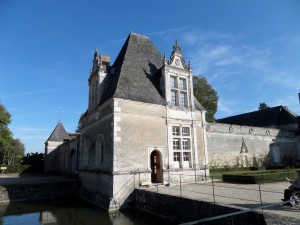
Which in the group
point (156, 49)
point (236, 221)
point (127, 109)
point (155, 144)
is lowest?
point (236, 221)

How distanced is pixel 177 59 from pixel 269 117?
89.2 ft

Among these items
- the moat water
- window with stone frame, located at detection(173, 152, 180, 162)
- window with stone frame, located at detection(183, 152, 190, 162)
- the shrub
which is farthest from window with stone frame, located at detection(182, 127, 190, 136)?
the shrub

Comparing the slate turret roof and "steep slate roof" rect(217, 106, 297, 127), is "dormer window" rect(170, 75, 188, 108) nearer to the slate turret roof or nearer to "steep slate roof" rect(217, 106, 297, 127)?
the slate turret roof

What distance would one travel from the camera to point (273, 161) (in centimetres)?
2912

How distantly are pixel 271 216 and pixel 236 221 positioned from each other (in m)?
1.25

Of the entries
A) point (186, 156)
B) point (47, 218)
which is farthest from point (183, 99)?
point (47, 218)

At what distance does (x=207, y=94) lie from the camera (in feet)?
108

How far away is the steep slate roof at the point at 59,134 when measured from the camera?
3497 cm

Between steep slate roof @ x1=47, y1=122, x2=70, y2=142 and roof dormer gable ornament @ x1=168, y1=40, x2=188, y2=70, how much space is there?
2589 centimetres

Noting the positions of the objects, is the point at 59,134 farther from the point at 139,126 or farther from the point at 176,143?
the point at 139,126

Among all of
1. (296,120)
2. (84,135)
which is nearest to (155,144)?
(84,135)

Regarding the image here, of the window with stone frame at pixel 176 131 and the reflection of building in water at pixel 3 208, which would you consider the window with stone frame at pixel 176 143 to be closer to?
the window with stone frame at pixel 176 131

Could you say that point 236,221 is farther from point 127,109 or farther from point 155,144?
point 127,109

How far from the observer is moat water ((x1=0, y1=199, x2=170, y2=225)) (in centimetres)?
998
